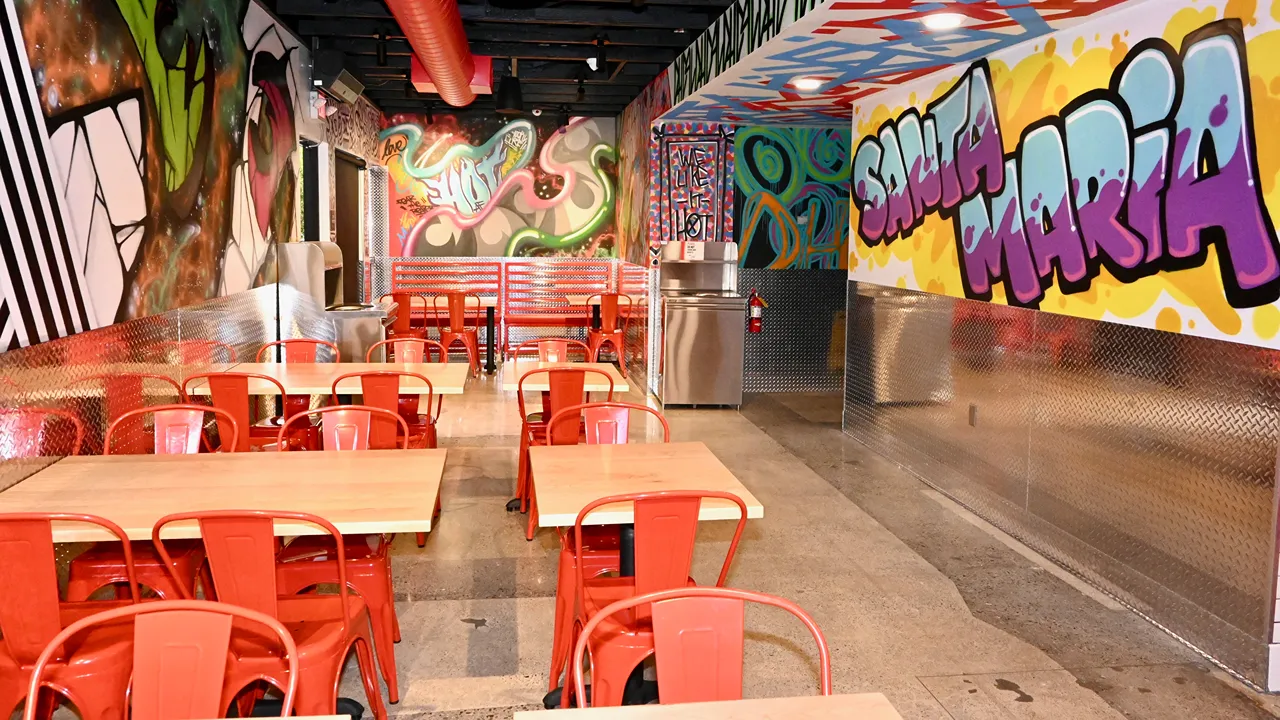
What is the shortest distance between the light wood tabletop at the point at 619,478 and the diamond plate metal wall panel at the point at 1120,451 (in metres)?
1.97

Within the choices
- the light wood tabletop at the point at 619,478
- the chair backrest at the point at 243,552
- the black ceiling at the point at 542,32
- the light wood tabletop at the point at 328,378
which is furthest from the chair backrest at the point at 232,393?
the black ceiling at the point at 542,32

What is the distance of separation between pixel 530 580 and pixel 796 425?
165 inches

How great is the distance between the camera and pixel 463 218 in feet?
42.0

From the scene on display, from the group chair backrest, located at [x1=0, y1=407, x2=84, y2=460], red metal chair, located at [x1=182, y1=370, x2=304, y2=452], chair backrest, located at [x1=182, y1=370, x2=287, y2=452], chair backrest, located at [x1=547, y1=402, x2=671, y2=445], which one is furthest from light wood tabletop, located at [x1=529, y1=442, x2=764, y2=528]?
chair backrest, located at [x1=0, y1=407, x2=84, y2=460]

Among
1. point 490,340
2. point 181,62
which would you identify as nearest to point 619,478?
point 181,62

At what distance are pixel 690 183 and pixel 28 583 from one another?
781 cm

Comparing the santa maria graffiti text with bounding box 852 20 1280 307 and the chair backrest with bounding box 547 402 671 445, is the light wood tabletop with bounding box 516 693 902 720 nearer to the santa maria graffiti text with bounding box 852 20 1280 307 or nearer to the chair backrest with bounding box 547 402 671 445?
the chair backrest with bounding box 547 402 671 445

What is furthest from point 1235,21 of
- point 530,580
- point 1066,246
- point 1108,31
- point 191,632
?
point 191,632

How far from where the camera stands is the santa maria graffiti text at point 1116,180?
12.5 ft

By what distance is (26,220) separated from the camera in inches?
148

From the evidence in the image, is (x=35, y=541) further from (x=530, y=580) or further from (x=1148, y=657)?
(x=1148, y=657)

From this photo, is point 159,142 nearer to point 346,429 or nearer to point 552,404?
point 346,429

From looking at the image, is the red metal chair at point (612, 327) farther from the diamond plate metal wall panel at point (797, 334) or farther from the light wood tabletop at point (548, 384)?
the light wood tabletop at point (548, 384)

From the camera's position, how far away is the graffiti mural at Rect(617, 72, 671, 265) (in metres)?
9.63
